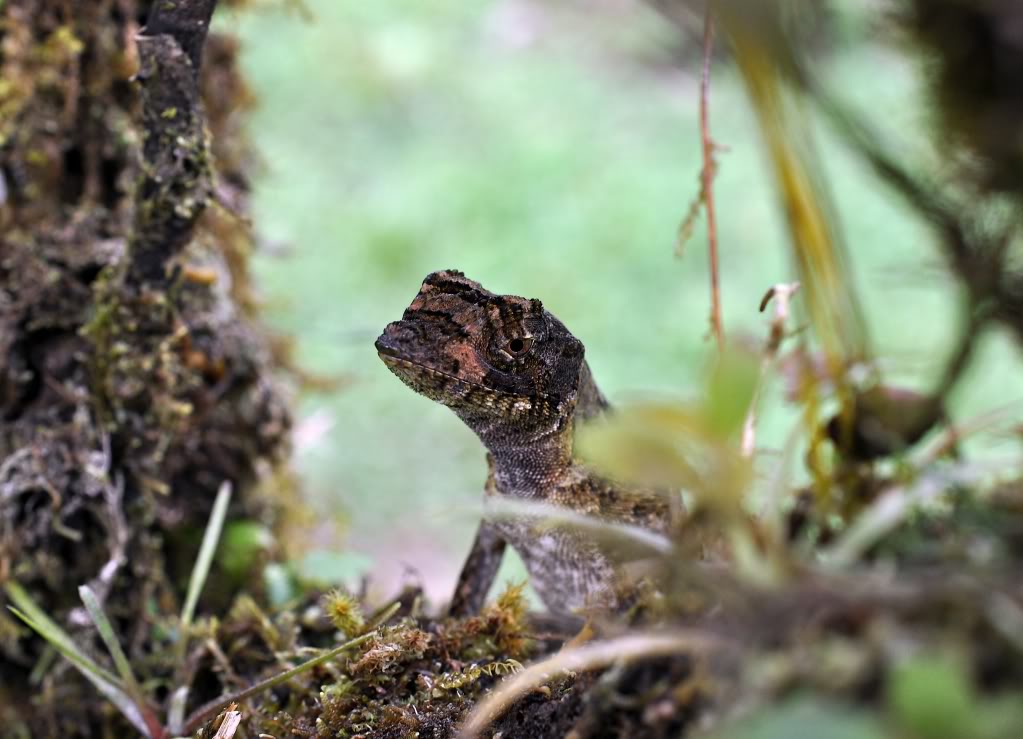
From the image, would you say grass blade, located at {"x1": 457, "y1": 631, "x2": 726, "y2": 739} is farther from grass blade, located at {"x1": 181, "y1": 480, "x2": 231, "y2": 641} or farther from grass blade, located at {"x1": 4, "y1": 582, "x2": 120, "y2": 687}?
grass blade, located at {"x1": 181, "y1": 480, "x2": 231, "y2": 641}

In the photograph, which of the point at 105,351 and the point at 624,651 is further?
the point at 105,351

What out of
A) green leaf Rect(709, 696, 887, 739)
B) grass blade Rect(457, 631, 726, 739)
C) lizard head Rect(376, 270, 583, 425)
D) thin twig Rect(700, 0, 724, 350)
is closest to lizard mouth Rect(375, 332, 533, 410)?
lizard head Rect(376, 270, 583, 425)

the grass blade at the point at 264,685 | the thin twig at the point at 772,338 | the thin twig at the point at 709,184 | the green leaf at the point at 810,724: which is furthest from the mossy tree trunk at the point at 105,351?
the green leaf at the point at 810,724

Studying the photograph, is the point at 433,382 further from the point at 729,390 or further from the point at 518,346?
the point at 729,390

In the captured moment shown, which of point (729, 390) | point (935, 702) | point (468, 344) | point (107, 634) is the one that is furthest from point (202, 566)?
point (935, 702)

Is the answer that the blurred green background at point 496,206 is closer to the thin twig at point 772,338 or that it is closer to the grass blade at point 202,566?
the grass blade at point 202,566

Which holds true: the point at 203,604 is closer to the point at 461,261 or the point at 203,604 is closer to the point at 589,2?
the point at 461,261
